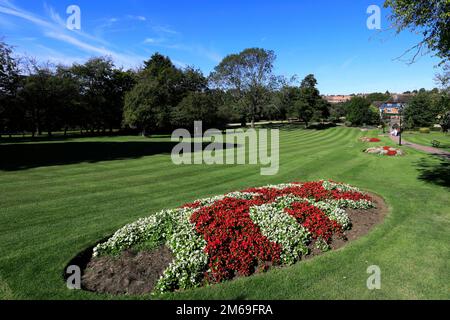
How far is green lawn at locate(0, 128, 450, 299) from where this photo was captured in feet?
18.1

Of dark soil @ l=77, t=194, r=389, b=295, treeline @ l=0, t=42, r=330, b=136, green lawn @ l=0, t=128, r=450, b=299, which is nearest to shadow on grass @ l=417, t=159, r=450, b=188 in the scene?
green lawn @ l=0, t=128, r=450, b=299

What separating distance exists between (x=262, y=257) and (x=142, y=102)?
45256 mm

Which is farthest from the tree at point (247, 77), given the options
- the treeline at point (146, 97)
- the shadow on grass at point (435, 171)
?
the shadow on grass at point (435, 171)

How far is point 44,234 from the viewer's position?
7691 mm

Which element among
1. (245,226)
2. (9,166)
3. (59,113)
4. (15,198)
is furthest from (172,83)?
(245,226)

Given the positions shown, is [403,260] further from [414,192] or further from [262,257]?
[414,192]

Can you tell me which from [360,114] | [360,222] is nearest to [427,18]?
[360,222]

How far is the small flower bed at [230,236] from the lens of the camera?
5949 mm

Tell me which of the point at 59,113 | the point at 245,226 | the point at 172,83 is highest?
the point at 172,83

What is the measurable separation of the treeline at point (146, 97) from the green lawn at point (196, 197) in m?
22.9

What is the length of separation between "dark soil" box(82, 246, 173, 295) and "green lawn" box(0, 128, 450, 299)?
0.41 metres

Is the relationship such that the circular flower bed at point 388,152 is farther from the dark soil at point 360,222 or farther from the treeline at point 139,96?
the treeline at point 139,96

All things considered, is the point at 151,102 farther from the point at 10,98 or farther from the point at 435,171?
the point at 435,171

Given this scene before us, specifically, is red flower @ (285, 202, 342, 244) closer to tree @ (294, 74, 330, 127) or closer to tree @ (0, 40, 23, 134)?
tree @ (0, 40, 23, 134)
